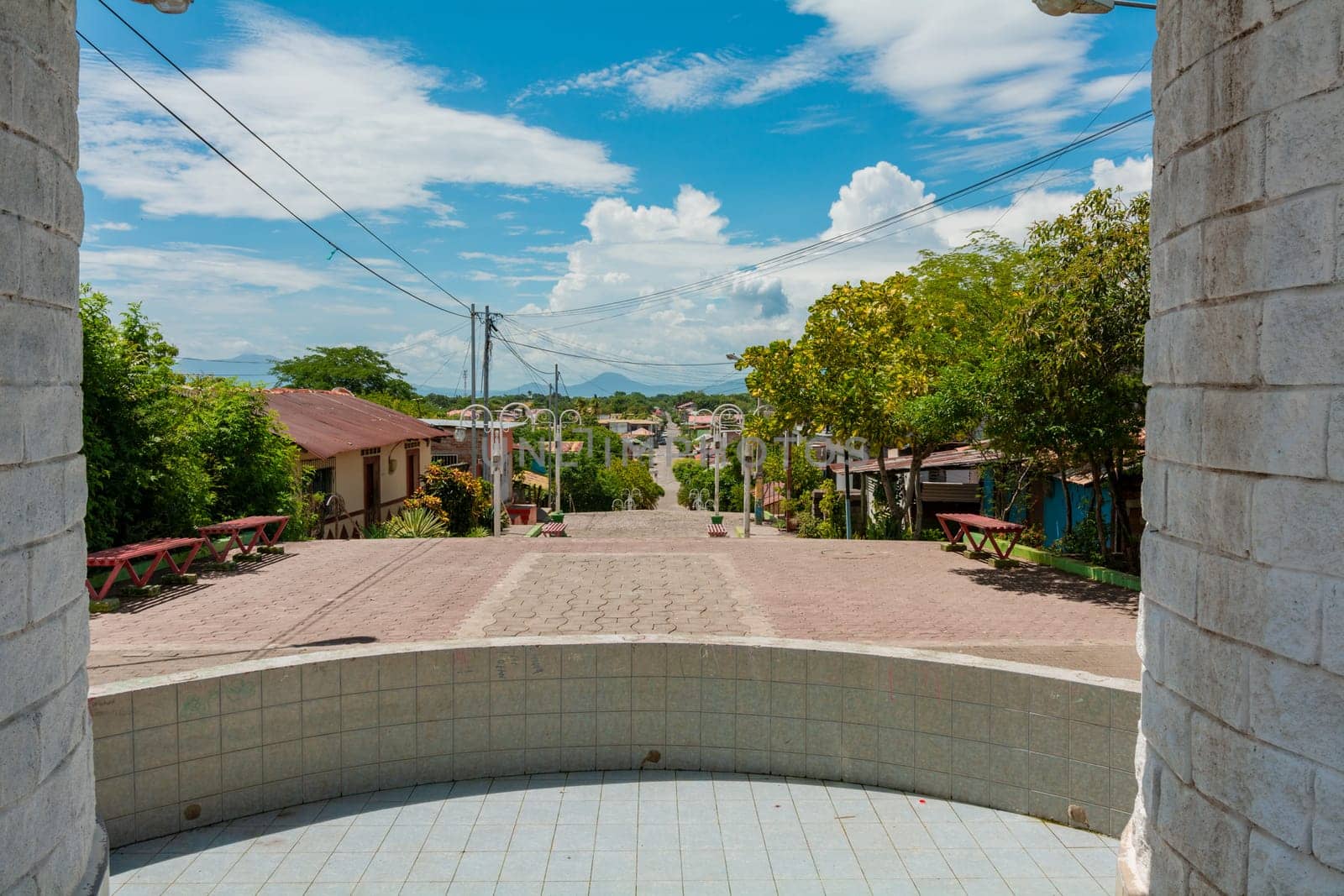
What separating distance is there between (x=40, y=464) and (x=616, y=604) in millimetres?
7405

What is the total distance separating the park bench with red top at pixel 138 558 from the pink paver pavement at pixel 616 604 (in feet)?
1.06

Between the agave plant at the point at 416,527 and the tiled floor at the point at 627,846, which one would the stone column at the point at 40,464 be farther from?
the agave plant at the point at 416,527

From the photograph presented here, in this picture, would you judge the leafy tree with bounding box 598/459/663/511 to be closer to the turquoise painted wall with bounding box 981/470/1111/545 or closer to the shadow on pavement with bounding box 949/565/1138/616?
the turquoise painted wall with bounding box 981/470/1111/545

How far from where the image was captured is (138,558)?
1010 cm

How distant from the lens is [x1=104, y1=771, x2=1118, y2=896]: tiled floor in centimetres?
496

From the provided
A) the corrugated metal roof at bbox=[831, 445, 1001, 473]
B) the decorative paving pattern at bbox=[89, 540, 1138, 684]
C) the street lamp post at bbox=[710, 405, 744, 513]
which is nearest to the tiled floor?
the decorative paving pattern at bbox=[89, 540, 1138, 684]

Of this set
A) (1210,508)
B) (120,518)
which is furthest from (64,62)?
(120,518)

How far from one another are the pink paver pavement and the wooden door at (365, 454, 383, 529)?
8.29m

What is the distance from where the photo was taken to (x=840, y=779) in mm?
6152

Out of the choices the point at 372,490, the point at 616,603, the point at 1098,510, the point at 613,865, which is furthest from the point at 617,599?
the point at 372,490

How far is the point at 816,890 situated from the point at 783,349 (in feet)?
52.5

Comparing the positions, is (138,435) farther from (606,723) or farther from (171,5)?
(606,723)

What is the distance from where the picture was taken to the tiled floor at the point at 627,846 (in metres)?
4.96

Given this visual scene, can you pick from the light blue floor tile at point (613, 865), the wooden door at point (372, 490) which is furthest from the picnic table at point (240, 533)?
the light blue floor tile at point (613, 865)
